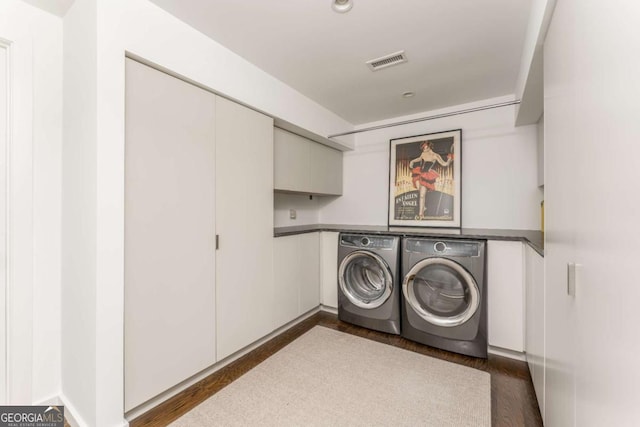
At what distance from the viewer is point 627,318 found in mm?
590

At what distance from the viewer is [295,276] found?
2.84 m

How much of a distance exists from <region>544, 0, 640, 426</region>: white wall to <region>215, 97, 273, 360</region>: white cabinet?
6.32 ft

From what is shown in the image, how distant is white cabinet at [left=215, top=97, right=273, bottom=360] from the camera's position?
80.6 inches

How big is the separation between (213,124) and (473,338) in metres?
2.62

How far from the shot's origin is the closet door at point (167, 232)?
1559mm

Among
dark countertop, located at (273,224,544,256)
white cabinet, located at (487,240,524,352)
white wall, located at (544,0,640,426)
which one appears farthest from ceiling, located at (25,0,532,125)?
white cabinet, located at (487,240,524,352)

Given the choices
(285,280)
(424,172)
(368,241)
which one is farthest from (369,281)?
(424,172)

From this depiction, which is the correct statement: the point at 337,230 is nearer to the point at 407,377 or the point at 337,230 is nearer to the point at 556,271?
the point at 407,377

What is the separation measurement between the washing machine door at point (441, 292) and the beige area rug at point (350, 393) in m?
0.37

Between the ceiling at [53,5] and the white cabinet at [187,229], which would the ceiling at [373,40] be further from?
the white cabinet at [187,229]

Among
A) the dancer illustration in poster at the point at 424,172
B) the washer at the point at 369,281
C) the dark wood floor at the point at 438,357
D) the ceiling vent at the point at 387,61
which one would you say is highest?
the ceiling vent at the point at 387,61

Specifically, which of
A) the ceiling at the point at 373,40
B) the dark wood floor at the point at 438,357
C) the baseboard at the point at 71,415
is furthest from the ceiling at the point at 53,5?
the dark wood floor at the point at 438,357

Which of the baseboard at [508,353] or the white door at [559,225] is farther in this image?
the baseboard at [508,353]

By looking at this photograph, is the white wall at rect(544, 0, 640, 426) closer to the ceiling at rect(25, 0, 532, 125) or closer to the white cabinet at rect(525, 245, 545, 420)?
the white cabinet at rect(525, 245, 545, 420)
